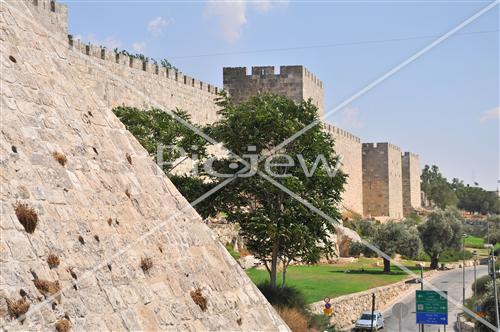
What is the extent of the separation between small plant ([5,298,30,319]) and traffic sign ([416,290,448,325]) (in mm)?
15437

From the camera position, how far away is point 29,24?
7.21 m

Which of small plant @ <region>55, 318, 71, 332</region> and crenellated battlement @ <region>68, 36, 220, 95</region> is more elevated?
crenellated battlement @ <region>68, 36, 220, 95</region>

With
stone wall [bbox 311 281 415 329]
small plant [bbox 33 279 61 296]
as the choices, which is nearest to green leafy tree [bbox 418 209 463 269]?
stone wall [bbox 311 281 415 329]

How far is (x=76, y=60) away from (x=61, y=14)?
1.96 meters

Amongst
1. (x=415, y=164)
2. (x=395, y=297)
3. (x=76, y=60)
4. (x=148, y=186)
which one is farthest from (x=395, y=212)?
(x=148, y=186)

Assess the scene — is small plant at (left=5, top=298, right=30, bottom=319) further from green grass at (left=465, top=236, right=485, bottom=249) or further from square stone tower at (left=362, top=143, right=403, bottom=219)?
square stone tower at (left=362, top=143, right=403, bottom=219)

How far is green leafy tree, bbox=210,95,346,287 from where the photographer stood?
17.5 metres

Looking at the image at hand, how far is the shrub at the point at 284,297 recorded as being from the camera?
1625cm

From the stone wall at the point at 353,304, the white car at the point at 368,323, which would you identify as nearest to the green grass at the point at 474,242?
the stone wall at the point at 353,304

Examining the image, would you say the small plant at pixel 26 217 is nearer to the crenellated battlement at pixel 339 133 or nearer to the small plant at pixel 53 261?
the small plant at pixel 53 261

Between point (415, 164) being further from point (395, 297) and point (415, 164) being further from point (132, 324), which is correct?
point (132, 324)

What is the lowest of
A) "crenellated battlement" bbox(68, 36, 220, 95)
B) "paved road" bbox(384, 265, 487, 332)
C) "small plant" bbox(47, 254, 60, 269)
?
"paved road" bbox(384, 265, 487, 332)

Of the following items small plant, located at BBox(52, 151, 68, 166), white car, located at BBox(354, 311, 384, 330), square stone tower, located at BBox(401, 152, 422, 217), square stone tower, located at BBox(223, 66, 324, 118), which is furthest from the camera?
square stone tower, located at BBox(401, 152, 422, 217)

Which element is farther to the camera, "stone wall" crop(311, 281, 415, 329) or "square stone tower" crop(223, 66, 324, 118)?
"square stone tower" crop(223, 66, 324, 118)
